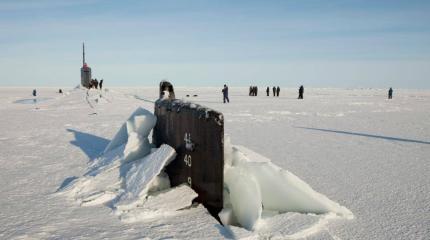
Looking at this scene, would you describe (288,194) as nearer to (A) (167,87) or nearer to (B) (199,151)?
(B) (199,151)

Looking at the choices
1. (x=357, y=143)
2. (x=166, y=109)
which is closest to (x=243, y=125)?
(x=357, y=143)

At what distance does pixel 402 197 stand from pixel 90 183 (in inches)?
154

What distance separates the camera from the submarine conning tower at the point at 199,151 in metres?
4.17

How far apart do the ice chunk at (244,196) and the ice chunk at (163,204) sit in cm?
46

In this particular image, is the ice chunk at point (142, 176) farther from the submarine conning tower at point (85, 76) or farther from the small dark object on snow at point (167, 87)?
the submarine conning tower at point (85, 76)

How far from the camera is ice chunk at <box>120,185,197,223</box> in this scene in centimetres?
418

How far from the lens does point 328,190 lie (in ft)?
17.7

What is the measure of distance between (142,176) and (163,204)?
2.14 feet

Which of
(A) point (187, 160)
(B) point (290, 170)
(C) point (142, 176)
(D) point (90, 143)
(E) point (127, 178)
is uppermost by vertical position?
(A) point (187, 160)

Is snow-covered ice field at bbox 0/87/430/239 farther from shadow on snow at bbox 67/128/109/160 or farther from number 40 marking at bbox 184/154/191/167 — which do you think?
number 40 marking at bbox 184/154/191/167

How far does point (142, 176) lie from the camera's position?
496 cm

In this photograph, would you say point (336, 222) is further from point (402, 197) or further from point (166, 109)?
point (166, 109)

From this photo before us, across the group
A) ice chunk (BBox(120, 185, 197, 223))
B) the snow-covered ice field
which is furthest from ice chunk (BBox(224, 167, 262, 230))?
ice chunk (BBox(120, 185, 197, 223))

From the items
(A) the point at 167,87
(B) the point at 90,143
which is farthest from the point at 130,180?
(B) the point at 90,143
